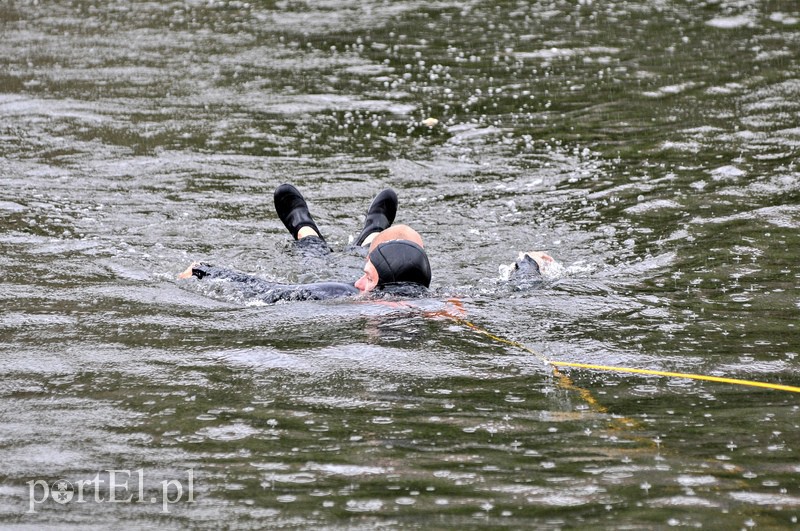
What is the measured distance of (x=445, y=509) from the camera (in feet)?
13.4

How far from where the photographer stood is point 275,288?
7066 millimetres

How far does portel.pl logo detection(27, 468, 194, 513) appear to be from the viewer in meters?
4.18

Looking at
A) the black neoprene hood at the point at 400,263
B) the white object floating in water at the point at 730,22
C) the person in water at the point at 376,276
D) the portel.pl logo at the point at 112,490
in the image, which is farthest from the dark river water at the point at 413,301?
the white object floating in water at the point at 730,22

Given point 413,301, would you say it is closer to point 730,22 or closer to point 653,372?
point 653,372

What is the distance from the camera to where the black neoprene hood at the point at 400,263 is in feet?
23.2

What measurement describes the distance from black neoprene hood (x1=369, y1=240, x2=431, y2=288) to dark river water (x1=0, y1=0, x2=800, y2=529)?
0.28m

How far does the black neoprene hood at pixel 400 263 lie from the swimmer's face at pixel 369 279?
0.03 metres

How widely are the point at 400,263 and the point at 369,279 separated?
28cm

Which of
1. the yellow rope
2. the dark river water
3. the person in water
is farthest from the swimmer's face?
the yellow rope

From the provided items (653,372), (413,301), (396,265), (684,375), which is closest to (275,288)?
(396,265)

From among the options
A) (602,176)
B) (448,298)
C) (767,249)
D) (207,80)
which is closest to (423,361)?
(448,298)

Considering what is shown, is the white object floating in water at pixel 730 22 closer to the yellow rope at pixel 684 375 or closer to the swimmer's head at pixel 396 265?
the swimmer's head at pixel 396 265

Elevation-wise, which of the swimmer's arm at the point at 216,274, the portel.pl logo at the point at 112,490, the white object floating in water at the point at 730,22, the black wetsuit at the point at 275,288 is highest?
the white object floating in water at the point at 730,22

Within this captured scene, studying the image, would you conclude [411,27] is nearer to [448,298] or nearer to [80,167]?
[80,167]
